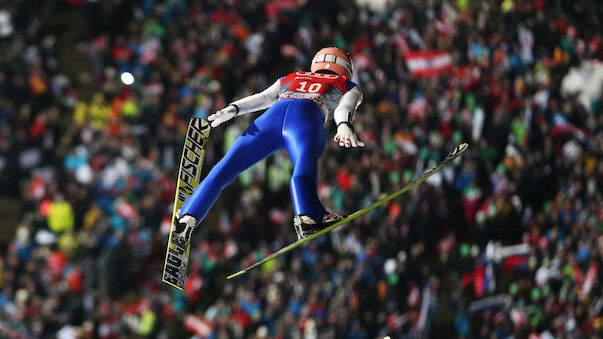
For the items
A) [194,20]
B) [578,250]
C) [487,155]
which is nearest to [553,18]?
[487,155]

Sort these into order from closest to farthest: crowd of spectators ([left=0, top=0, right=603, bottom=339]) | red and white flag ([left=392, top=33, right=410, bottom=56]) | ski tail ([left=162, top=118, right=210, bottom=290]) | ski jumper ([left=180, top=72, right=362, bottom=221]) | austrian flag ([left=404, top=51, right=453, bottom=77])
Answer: ski jumper ([left=180, top=72, right=362, bottom=221]), ski tail ([left=162, top=118, right=210, bottom=290]), crowd of spectators ([left=0, top=0, right=603, bottom=339]), austrian flag ([left=404, top=51, right=453, bottom=77]), red and white flag ([left=392, top=33, right=410, bottom=56])

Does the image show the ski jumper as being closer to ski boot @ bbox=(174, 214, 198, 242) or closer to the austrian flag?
ski boot @ bbox=(174, 214, 198, 242)

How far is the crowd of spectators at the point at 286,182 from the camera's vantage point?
9.44 meters

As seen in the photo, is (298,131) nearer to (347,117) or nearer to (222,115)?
(347,117)

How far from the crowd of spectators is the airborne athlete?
485cm

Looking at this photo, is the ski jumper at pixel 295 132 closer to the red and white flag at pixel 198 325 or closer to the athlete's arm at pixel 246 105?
the athlete's arm at pixel 246 105

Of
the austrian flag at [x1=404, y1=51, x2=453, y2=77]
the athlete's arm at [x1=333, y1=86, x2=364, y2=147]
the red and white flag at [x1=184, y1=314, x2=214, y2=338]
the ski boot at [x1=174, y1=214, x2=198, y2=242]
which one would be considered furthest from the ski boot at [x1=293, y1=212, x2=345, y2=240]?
the austrian flag at [x1=404, y1=51, x2=453, y2=77]

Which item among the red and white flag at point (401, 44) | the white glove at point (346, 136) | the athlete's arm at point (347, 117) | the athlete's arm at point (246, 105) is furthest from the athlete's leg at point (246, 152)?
the red and white flag at point (401, 44)

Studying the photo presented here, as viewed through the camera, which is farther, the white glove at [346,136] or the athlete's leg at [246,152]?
the athlete's leg at [246,152]

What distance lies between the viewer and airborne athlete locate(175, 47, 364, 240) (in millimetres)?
4578

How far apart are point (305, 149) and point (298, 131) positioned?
117 millimetres

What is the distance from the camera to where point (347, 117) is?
4.57m

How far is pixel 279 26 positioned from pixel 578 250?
576 cm

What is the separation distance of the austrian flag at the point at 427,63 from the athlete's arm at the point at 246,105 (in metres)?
8.49
